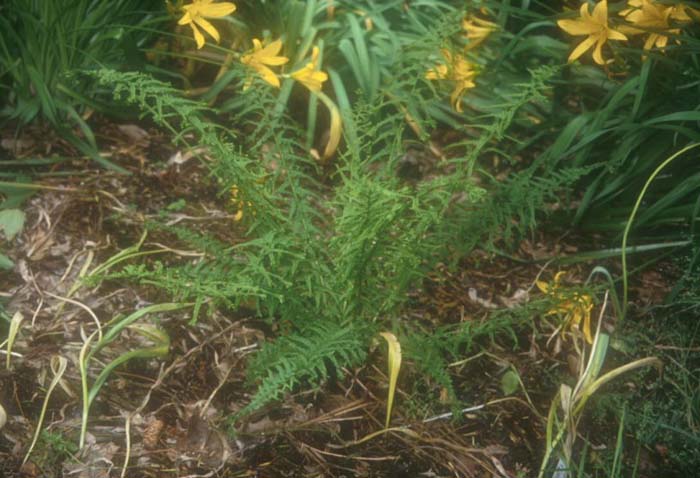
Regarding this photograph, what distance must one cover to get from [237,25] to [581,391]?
1529 millimetres

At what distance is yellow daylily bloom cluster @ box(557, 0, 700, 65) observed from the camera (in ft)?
7.00

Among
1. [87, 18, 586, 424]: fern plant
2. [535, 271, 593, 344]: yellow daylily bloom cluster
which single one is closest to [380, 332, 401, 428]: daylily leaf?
[87, 18, 586, 424]: fern plant

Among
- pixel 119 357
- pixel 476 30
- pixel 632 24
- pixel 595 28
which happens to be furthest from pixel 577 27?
pixel 119 357

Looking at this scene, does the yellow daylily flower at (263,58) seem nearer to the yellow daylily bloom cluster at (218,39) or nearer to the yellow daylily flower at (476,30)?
the yellow daylily bloom cluster at (218,39)

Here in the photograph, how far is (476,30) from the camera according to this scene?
2.57 meters

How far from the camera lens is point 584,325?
205 centimetres

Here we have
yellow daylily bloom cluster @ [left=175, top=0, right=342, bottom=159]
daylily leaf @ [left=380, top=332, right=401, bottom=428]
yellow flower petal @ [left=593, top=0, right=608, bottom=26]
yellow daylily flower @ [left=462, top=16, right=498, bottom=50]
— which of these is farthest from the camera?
yellow daylily flower @ [left=462, top=16, right=498, bottom=50]

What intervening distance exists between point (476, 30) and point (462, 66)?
0.79 feet

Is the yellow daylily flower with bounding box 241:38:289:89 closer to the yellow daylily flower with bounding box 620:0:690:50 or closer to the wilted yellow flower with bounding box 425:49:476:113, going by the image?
the wilted yellow flower with bounding box 425:49:476:113

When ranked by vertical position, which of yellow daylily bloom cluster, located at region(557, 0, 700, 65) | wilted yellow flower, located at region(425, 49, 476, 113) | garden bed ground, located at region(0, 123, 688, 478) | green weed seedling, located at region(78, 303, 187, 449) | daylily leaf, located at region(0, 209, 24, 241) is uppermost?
yellow daylily bloom cluster, located at region(557, 0, 700, 65)

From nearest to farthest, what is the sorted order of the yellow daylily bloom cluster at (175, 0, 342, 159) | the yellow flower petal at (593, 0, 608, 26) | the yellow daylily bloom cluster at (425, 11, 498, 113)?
the yellow daylily bloom cluster at (175, 0, 342, 159), the yellow flower petal at (593, 0, 608, 26), the yellow daylily bloom cluster at (425, 11, 498, 113)

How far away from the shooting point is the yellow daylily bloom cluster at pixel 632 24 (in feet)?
7.00

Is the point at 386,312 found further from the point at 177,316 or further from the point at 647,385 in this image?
the point at 647,385

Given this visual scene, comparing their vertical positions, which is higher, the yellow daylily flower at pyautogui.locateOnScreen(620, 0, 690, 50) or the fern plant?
the yellow daylily flower at pyautogui.locateOnScreen(620, 0, 690, 50)
